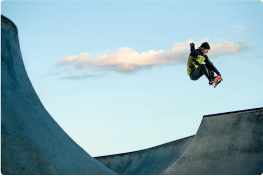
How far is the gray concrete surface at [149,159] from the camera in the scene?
1232cm

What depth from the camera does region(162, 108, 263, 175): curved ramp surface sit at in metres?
9.63

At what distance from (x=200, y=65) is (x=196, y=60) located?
28 centimetres

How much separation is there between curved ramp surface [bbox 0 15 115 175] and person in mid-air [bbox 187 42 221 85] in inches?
157

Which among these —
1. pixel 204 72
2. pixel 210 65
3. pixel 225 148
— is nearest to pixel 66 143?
pixel 204 72

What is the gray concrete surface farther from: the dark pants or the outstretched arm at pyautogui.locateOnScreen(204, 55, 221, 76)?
the outstretched arm at pyautogui.locateOnScreen(204, 55, 221, 76)

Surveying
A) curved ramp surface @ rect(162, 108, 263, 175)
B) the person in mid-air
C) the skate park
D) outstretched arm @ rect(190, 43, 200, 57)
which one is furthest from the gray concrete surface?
outstretched arm @ rect(190, 43, 200, 57)

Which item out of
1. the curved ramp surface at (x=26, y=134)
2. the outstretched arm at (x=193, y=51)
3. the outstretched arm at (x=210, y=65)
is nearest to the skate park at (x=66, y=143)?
the curved ramp surface at (x=26, y=134)

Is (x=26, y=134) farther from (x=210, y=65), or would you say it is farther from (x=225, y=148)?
(x=225, y=148)

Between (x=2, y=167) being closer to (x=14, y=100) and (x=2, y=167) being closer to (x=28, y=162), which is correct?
(x=28, y=162)

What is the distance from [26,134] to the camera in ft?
23.5

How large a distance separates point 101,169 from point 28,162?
6.47 ft

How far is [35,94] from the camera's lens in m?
9.24

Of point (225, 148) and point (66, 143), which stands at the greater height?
point (66, 143)

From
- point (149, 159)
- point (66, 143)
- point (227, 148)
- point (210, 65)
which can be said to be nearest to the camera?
point (66, 143)
